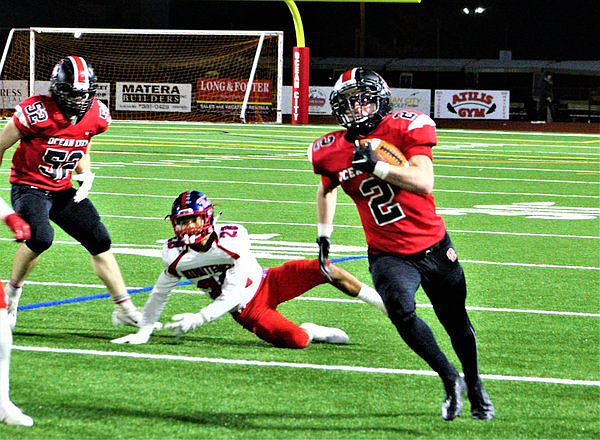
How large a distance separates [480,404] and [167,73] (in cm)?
3369

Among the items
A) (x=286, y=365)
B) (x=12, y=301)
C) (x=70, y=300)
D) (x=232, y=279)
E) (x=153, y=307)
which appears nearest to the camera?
(x=286, y=365)

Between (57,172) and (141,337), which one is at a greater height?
(57,172)

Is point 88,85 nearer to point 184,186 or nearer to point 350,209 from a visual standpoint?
point 350,209

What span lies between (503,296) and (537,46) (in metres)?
51.7

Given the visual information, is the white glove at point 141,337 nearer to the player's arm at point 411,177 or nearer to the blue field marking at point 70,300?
the blue field marking at point 70,300

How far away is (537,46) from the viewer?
58.9m

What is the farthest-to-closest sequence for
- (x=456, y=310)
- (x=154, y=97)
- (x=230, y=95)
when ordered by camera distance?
1. (x=154, y=97)
2. (x=230, y=95)
3. (x=456, y=310)

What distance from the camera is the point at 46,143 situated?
743 cm

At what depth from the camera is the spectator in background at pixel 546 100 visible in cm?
3778

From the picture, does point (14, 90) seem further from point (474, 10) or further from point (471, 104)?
point (474, 10)

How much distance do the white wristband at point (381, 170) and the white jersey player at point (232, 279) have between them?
1.33m

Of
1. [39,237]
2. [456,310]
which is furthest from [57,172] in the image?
[456,310]

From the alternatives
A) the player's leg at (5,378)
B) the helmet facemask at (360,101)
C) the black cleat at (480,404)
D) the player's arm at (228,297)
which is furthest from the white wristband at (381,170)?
the player's leg at (5,378)

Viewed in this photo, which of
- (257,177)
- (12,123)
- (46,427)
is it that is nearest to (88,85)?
(12,123)
